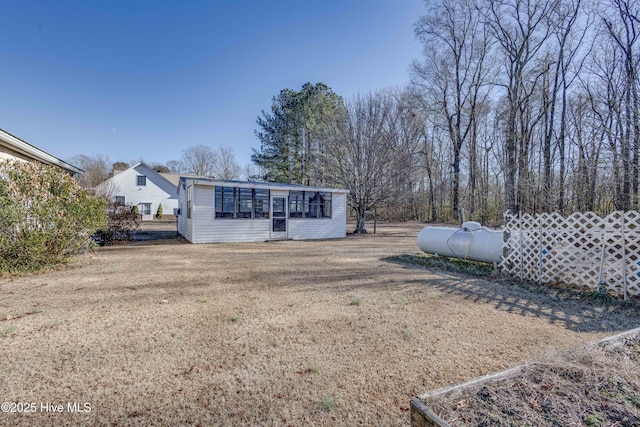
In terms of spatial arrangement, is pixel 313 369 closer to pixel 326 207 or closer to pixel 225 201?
pixel 225 201

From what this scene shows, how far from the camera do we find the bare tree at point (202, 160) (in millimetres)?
38969

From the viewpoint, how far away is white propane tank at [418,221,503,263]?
255 inches

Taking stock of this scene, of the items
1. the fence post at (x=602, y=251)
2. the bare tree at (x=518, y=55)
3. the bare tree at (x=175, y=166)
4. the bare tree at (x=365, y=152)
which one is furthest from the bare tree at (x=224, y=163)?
the fence post at (x=602, y=251)

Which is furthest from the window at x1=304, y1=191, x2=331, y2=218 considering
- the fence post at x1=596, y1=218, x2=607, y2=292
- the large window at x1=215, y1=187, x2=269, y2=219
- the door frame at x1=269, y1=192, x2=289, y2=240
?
the fence post at x1=596, y1=218, x2=607, y2=292

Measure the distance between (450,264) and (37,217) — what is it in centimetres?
888

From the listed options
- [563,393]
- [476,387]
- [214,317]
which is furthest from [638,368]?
[214,317]

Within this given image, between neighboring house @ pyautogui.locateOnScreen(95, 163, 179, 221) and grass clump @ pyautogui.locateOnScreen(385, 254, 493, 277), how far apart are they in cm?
2247

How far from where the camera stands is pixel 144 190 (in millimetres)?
25953

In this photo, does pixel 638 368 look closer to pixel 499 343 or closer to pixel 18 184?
pixel 499 343

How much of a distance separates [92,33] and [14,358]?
11.7 meters

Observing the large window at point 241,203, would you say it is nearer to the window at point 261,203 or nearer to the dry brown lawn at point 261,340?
the window at point 261,203

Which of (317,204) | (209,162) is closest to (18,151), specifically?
(317,204)

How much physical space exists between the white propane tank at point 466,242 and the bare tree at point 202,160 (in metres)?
36.0

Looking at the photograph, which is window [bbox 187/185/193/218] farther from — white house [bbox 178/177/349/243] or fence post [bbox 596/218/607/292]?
fence post [bbox 596/218/607/292]
